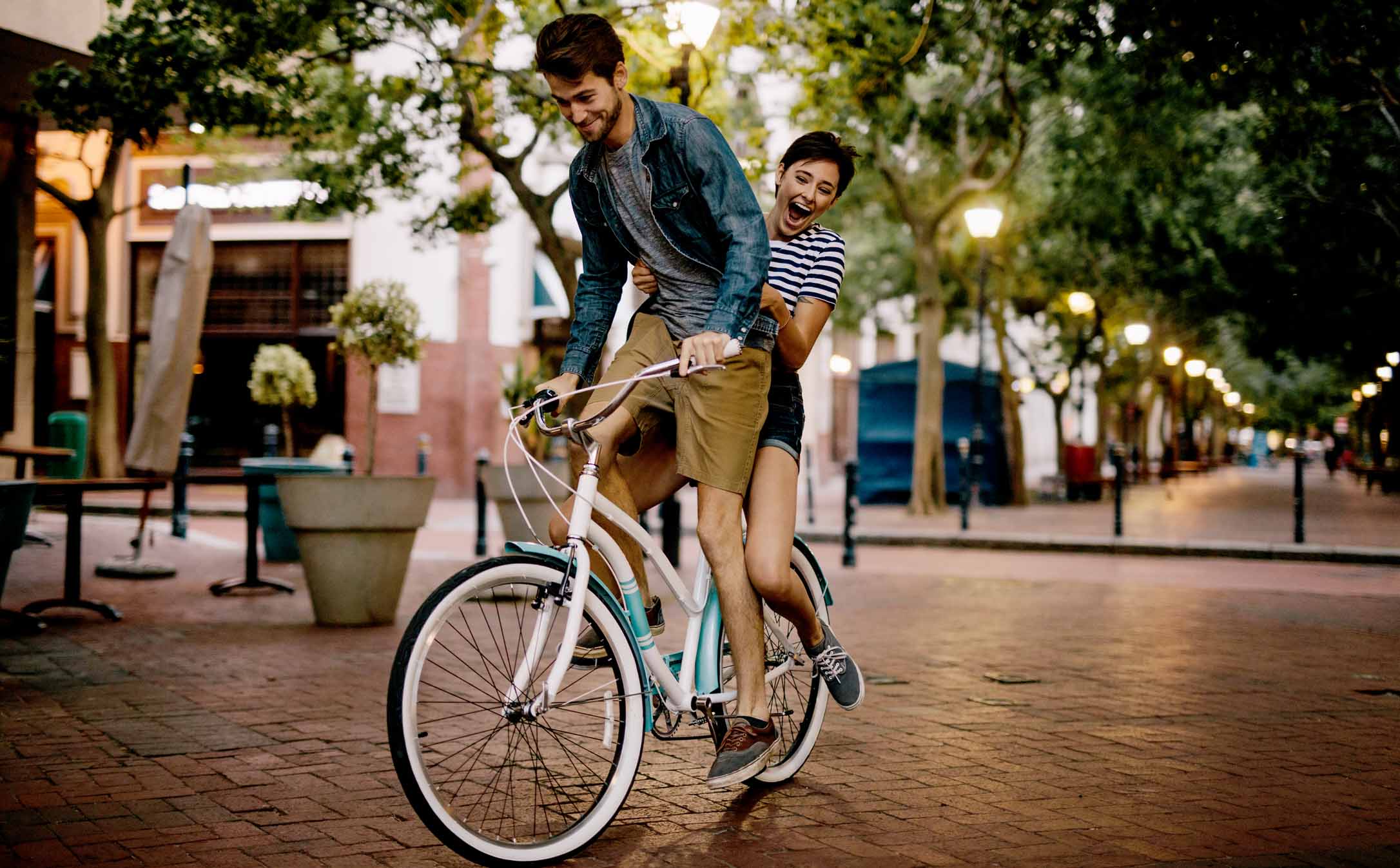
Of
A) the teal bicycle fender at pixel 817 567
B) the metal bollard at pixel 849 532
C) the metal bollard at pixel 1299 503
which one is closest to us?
the teal bicycle fender at pixel 817 567

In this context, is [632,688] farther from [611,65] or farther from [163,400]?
[163,400]

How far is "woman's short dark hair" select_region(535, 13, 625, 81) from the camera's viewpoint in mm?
3500

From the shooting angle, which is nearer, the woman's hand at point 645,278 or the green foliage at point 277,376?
the woman's hand at point 645,278

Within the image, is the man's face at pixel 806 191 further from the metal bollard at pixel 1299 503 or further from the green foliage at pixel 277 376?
the metal bollard at pixel 1299 503

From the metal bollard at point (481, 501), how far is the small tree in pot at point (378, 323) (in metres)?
0.86

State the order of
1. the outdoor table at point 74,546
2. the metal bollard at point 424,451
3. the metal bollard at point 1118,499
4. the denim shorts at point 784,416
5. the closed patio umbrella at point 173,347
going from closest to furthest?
the denim shorts at point 784,416 → the outdoor table at point 74,546 → the closed patio umbrella at point 173,347 → the metal bollard at point 1118,499 → the metal bollard at point 424,451

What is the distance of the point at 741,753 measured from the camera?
383 cm

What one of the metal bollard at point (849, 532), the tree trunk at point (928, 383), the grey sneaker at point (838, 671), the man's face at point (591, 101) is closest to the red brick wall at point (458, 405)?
the tree trunk at point (928, 383)

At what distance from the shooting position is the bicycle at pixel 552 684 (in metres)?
3.23

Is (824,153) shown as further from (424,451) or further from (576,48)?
(424,451)

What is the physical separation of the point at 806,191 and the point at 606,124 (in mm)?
724

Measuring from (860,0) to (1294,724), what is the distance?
7.01 m

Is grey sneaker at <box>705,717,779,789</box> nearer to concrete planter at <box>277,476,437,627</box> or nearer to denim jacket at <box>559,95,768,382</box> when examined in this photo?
denim jacket at <box>559,95,768,382</box>

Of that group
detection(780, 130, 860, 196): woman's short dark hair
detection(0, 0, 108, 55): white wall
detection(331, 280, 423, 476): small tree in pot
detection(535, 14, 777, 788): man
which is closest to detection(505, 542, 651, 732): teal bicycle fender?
detection(535, 14, 777, 788): man
